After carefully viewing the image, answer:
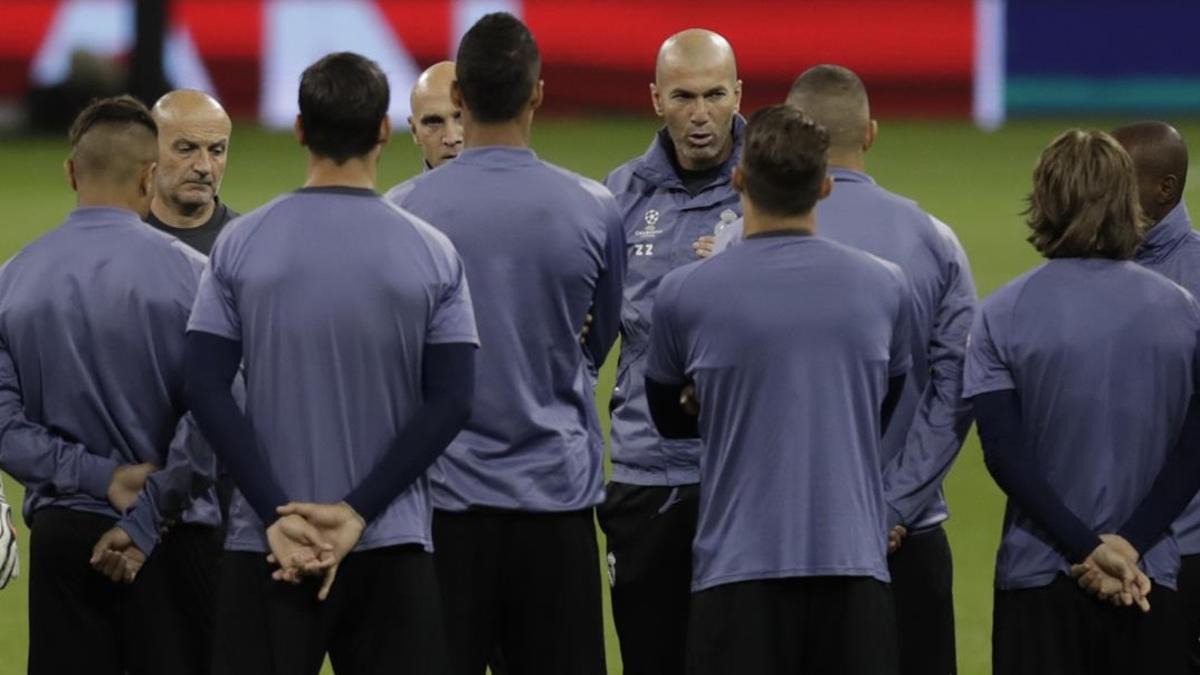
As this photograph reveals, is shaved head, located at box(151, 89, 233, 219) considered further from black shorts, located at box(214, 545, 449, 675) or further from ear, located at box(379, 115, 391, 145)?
black shorts, located at box(214, 545, 449, 675)

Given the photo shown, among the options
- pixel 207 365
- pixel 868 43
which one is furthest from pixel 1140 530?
pixel 868 43

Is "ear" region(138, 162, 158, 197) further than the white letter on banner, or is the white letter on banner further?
the white letter on banner

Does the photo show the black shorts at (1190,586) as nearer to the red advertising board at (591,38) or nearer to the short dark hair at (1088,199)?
the short dark hair at (1088,199)

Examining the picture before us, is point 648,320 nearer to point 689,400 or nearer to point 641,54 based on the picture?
point 689,400

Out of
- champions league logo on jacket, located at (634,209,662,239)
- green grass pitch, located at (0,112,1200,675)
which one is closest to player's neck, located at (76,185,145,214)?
champions league logo on jacket, located at (634,209,662,239)

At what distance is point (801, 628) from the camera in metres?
4.95

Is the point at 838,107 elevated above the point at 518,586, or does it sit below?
above

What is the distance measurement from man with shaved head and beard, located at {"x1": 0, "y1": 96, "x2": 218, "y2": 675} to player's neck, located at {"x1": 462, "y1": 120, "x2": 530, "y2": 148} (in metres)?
0.75

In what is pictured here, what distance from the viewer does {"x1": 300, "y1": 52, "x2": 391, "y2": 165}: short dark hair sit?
16.1ft

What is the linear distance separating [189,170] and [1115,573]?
304cm

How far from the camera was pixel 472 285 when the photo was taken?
A: 17.5ft

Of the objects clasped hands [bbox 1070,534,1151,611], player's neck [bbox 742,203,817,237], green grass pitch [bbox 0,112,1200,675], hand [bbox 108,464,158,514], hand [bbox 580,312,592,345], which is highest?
player's neck [bbox 742,203,817,237]

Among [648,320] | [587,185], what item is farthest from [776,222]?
[648,320]

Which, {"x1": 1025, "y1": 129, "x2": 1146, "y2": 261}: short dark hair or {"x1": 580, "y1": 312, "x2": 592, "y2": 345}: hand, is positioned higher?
{"x1": 1025, "y1": 129, "x2": 1146, "y2": 261}: short dark hair
